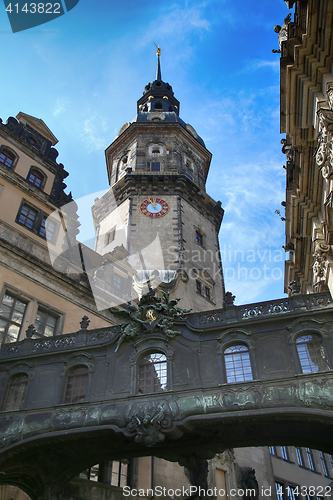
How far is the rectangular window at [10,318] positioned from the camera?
18812 millimetres

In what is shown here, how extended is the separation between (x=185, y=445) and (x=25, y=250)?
38.9 ft

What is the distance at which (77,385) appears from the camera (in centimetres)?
1648

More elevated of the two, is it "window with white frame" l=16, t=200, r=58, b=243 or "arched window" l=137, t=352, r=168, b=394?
"window with white frame" l=16, t=200, r=58, b=243

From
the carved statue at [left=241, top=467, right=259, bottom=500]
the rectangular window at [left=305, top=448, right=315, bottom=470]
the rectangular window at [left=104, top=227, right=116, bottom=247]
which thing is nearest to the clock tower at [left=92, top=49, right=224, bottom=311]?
the rectangular window at [left=104, top=227, right=116, bottom=247]

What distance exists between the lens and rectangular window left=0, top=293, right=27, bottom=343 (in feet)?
61.7

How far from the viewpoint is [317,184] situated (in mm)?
17656

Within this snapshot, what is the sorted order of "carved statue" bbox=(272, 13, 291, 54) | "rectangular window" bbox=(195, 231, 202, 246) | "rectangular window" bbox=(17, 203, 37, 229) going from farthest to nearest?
"rectangular window" bbox=(195, 231, 202, 246), "rectangular window" bbox=(17, 203, 37, 229), "carved statue" bbox=(272, 13, 291, 54)

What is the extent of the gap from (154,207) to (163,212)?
1.02m

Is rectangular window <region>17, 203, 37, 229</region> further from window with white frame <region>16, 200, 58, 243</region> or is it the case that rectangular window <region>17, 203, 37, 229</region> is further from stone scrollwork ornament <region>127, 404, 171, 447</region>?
stone scrollwork ornament <region>127, 404, 171, 447</region>

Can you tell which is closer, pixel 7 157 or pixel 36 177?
pixel 7 157

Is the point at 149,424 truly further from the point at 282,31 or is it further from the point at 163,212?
the point at 163,212

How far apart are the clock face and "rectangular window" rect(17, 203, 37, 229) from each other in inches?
582

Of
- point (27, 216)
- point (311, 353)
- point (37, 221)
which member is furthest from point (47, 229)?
point (311, 353)

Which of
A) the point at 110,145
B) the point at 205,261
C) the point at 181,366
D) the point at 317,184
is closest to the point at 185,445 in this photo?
the point at 181,366
